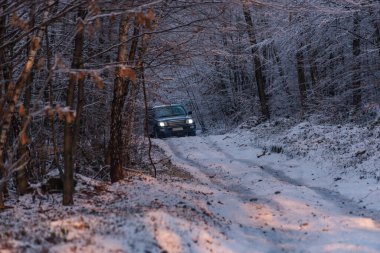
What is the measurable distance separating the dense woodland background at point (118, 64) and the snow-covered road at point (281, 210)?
2.43 metres

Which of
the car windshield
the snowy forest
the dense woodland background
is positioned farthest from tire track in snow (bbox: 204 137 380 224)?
the car windshield

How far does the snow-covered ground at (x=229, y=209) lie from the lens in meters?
6.27

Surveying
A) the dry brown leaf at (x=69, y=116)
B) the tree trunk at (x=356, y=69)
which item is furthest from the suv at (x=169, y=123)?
the dry brown leaf at (x=69, y=116)

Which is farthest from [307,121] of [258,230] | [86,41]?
[258,230]

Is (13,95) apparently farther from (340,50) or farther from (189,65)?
(340,50)

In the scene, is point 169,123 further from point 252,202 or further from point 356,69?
point 252,202

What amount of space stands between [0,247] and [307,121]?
17580 millimetres

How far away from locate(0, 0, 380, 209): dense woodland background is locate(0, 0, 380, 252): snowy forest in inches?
1.5

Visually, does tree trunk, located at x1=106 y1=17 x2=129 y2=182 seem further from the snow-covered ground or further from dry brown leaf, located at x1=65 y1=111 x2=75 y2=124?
dry brown leaf, located at x1=65 y1=111 x2=75 y2=124

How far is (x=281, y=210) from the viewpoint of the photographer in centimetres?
948

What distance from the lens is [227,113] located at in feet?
128

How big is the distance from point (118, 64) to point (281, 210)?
3916 millimetres

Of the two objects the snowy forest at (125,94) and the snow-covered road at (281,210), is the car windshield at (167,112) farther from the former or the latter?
the snow-covered road at (281,210)

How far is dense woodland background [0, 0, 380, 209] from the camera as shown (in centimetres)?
713
